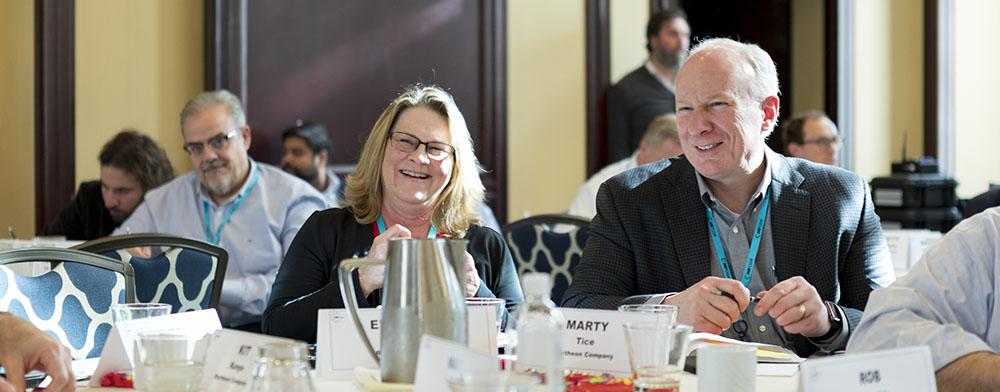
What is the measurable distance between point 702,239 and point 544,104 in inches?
176

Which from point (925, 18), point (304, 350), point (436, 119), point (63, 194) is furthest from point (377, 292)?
point (925, 18)

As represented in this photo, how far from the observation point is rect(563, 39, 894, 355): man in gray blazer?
8.80 feet

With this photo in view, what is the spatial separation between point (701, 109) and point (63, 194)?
4.02 metres

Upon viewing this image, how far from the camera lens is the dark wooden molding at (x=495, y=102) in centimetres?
689

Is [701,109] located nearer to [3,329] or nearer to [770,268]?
[770,268]

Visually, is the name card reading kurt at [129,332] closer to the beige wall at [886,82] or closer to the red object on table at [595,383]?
the red object on table at [595,383]

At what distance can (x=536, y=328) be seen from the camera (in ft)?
5.59

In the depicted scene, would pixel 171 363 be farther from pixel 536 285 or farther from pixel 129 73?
pixel 129 73

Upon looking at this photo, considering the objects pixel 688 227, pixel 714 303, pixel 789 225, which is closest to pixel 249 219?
pixel 688 227

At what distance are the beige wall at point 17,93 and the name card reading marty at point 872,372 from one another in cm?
505

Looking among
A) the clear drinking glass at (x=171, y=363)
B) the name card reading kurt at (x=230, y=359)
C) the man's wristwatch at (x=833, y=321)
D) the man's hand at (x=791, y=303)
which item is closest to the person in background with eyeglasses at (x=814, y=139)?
the man's wristwatch at (x=833, y=321)

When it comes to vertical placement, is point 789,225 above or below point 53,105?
below

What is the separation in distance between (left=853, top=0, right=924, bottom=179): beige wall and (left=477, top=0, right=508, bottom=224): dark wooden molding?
2.67 meters

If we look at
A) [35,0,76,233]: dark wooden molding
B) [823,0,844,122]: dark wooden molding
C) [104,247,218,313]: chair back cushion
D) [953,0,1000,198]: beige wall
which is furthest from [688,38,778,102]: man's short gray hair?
[953,0,1000,198]: beige wall
